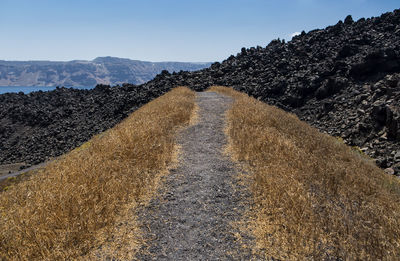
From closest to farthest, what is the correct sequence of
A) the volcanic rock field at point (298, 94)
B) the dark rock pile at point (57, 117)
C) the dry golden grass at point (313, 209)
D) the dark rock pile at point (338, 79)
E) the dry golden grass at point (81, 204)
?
the dry golden grass at point (81, 204) < the dry golden grass at point (313, 209) < the dark rock pile at point (338, 79) < the volcanic rock field at point (298, 94) < the dark rock pile at point (57, 117)

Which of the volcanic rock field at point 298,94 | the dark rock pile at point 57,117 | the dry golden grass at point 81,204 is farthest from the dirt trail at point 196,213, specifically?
the dark rock pile at point 57,117

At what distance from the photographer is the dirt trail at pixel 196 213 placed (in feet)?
13.5

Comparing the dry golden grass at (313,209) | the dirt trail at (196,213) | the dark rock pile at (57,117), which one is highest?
the dry golden grass at (313,209)

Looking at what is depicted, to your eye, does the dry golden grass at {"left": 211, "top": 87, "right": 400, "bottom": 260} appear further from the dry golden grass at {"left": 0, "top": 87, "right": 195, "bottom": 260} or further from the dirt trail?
the dry golden grass at {"left": 0, "top": 87, "right": 195, "bottom": 260}

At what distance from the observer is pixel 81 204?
15.7 feet

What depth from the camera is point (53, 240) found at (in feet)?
12.8

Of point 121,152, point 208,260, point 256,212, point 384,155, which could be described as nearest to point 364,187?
point 256,212

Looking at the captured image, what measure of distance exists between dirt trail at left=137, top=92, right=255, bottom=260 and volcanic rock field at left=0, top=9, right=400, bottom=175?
11.0 meters

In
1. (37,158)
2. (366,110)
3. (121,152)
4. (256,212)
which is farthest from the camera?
(37,158)

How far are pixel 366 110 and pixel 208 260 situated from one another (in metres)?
20.4

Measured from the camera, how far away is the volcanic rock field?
61.0 feet

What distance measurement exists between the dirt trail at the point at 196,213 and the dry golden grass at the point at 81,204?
410 mm

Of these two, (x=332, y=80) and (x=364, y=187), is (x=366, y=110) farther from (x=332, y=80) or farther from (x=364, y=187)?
(x=364, y=187)

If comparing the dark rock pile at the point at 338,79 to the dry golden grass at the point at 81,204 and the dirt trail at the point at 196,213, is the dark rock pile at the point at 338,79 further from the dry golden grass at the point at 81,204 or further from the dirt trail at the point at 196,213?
the dry golden grass at the point at 81,204
